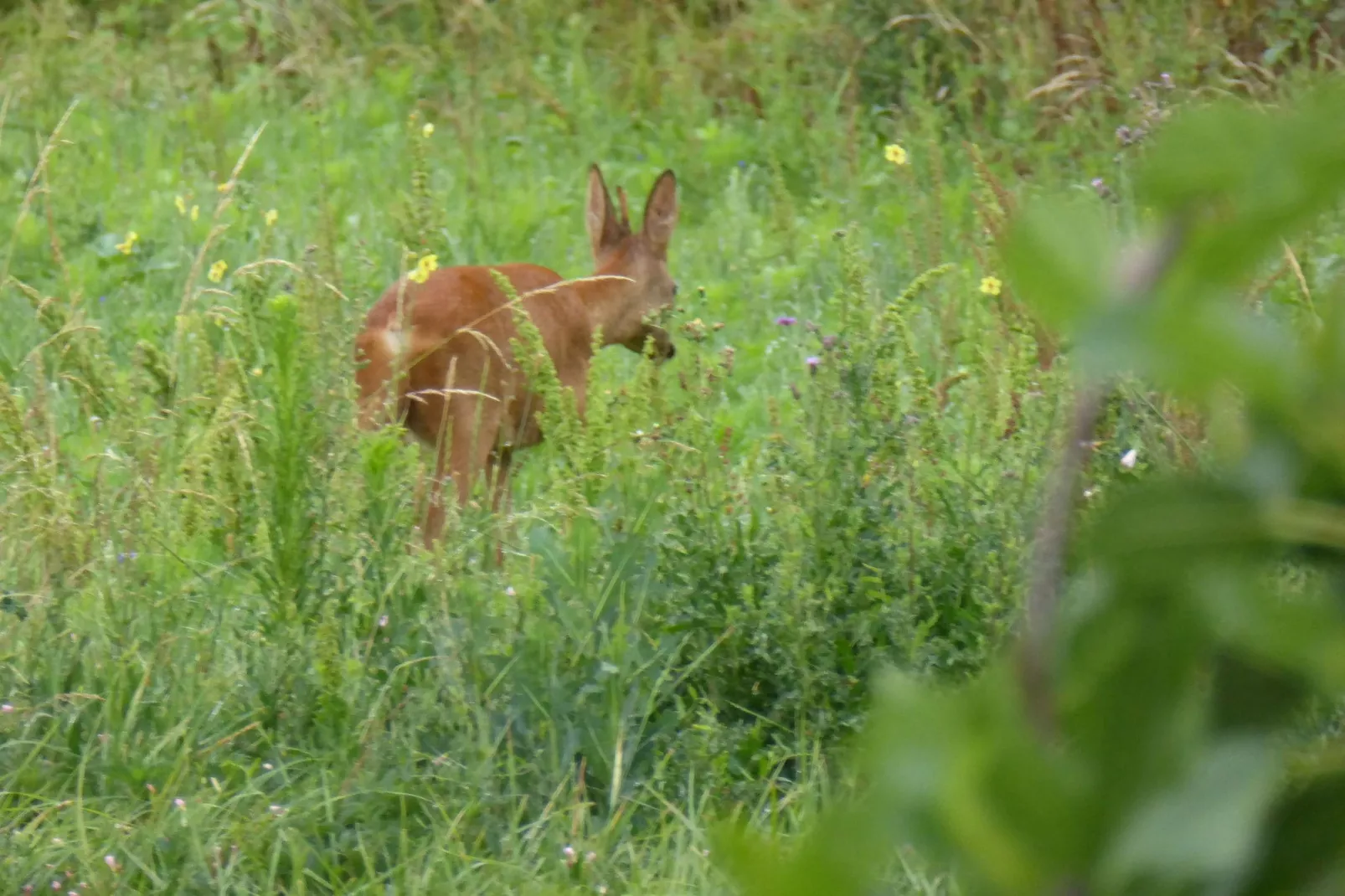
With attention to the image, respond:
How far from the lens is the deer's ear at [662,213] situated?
6.58 meters

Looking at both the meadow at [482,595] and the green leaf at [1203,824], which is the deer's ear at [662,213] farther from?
the green leaf at [1203,824]

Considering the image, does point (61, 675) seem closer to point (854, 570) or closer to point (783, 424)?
point (854, 570)

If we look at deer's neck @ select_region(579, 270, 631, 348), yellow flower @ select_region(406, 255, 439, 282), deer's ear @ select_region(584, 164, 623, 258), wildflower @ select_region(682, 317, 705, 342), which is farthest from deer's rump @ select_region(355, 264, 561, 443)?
wildflower @ select_region(682, 317, 705, 342)

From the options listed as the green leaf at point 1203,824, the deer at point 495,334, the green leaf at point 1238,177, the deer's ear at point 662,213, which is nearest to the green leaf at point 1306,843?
the green leaf at point 1203,824

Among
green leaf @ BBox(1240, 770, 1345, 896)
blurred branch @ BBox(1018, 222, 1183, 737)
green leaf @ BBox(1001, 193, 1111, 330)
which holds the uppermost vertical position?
green leaf @ BBox(1001, 193, 1111, 330)

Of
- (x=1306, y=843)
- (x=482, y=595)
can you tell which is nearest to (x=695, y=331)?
(x=482, y=595)

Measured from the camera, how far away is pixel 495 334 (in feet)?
18.1

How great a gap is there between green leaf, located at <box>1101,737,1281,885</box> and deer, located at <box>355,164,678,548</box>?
11.6 feet

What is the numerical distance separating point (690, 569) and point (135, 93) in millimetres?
7863

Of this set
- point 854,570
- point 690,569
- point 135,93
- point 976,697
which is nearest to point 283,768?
point 690,569

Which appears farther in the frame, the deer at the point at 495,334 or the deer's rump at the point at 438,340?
the deer's rump at the point at 438,340

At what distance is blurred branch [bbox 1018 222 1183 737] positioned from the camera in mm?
579

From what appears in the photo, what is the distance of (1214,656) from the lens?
636 mm

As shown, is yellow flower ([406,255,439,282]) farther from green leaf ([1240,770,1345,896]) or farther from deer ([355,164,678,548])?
green leaf ([1240,770,1345,896])
